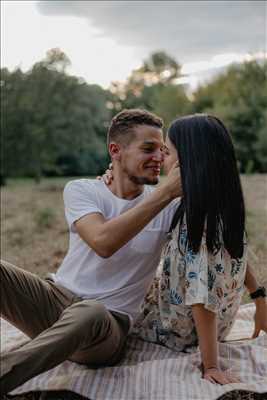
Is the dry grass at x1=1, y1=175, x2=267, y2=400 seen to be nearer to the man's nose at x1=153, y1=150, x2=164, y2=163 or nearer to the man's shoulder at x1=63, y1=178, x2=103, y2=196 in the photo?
the man's nose at x1=153, y1=150, x2=164, y2=163

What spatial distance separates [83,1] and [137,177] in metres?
7.13

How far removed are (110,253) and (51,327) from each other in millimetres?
394

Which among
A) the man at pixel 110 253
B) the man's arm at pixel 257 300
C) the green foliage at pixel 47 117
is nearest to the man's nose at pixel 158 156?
the man at pixel 110 253

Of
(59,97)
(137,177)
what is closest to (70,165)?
(59,97)

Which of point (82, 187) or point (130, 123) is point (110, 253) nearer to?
point (82, 187)

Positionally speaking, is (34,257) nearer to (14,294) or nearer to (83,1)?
(14,294)

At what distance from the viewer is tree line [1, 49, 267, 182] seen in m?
19.8

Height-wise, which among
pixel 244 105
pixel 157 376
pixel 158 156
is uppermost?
pixel 244 105

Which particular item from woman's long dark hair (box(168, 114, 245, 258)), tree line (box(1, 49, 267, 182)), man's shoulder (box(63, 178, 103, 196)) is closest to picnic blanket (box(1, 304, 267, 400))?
woman's long dark hair (box(168, 114, 245, 258))

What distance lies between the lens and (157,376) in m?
2.42

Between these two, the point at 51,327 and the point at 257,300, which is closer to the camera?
the point at 51,327

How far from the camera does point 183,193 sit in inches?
90.3

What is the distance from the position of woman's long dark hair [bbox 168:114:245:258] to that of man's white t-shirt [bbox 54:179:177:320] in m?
0.31

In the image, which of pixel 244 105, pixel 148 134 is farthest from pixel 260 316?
pixel 244 105
